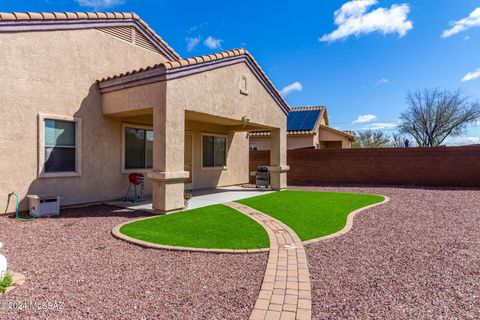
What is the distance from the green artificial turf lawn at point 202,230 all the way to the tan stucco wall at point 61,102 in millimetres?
3588

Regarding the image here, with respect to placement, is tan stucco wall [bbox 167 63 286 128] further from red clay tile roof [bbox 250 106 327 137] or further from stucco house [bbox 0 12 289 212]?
red clay tile roof [bbox 250 106 327 137]

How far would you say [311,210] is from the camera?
9.62 m

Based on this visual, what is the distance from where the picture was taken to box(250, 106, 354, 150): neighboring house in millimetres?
24766

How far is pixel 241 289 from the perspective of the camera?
13.2ft

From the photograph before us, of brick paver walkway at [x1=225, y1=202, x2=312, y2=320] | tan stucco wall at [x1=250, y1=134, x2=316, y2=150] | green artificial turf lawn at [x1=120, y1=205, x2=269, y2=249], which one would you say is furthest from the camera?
tan stucco wall at [x1=250, y1=134, x2=316, y2=150]

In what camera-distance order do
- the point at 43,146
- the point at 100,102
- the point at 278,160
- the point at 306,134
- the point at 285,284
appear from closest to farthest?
the point at 285,284 < the point at 43,146 < the point at 100,102 < the point at 278,160 < the point at 306,134

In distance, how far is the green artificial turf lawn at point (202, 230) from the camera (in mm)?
5967

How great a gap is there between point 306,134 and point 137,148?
52.0 ft

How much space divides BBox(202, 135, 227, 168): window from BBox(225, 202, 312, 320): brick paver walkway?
887 centimetres

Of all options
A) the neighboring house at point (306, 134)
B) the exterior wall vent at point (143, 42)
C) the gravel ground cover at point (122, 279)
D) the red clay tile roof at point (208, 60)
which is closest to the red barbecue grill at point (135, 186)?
the red clay tile roof at point (208, 60)

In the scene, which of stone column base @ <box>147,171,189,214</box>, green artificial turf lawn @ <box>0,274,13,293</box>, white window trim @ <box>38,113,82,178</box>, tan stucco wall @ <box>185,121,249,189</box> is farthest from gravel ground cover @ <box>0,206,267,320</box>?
tan stucco wall @ <box>185,121,249,189</box>

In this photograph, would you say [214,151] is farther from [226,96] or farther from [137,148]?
[226,96]

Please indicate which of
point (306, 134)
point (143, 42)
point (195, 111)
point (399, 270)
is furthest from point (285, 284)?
point (306, 134)

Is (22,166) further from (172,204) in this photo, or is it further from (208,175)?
(208,175)
